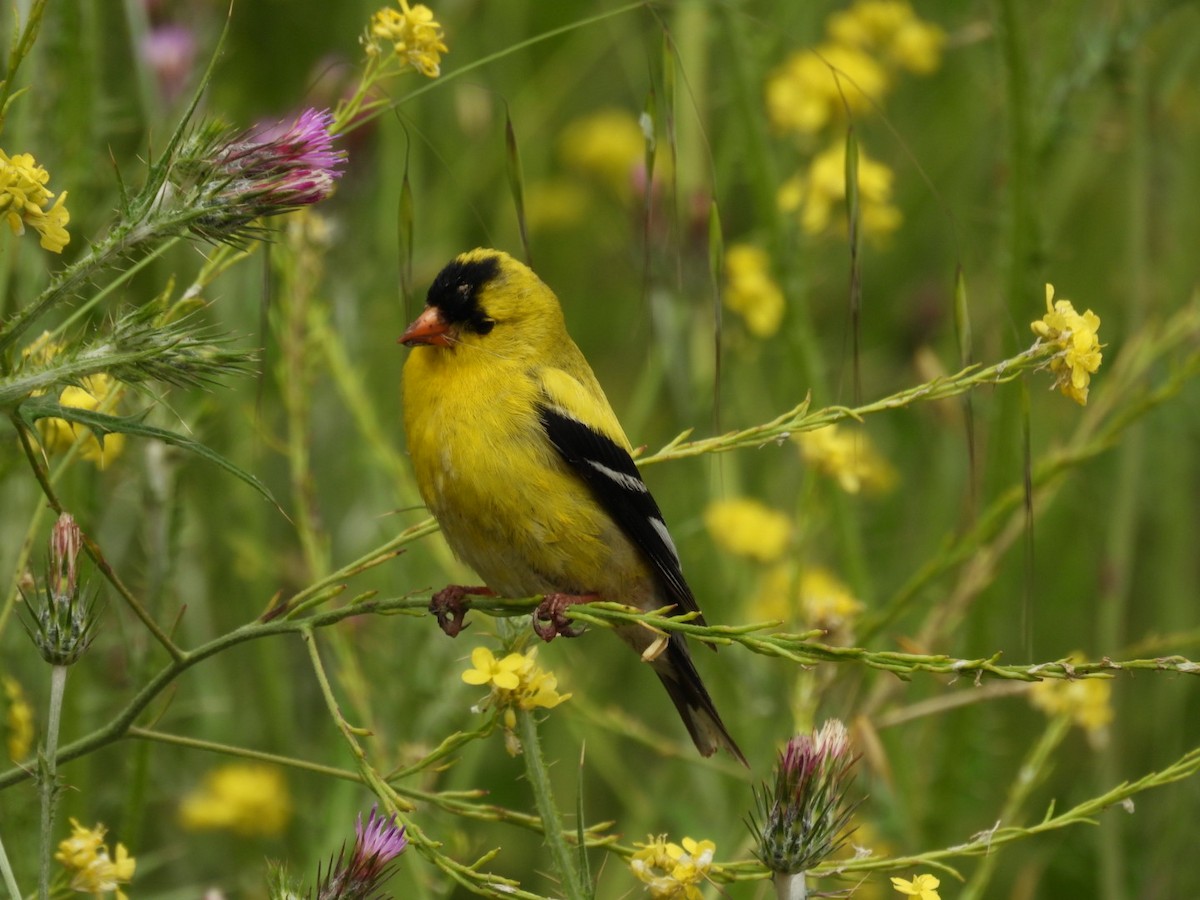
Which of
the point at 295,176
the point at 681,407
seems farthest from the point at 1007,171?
the point at 295,176

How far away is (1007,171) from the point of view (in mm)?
3055

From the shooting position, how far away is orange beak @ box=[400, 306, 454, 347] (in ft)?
7.93

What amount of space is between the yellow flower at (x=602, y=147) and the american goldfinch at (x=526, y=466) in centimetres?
299

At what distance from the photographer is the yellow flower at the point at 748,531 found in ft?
10.7

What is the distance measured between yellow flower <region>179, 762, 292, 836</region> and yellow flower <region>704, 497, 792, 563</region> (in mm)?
1144

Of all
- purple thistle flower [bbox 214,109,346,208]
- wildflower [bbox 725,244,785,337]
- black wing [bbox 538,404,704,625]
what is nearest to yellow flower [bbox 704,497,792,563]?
wildflower [bbox 725,244,785,337]

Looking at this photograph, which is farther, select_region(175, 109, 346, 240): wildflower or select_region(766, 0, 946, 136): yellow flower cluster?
select_region(766, 0, 946, 136): yellow flower cluster

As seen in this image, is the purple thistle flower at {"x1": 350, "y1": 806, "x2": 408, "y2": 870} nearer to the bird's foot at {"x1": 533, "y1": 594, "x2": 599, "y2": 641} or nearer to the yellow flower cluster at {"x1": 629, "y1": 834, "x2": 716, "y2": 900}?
the yellow flower cluster at {"x1": 629, "y1": 834, "x2": 716, "y2": 900}

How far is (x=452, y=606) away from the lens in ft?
6.94

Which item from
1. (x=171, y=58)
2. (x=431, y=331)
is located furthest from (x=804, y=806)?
(x=171, y=58)

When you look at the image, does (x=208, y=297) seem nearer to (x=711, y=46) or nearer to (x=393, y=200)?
(x=393, y=200)

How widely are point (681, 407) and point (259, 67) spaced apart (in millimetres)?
2064

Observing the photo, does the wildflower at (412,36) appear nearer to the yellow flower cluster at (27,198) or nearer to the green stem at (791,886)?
the yellow flower cluster at (27,198)

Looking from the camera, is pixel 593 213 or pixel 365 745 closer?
pixel 365 745
